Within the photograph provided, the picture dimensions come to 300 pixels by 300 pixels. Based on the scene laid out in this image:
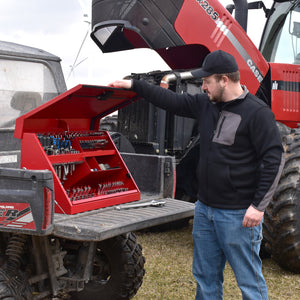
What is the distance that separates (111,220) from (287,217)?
6.73 ft

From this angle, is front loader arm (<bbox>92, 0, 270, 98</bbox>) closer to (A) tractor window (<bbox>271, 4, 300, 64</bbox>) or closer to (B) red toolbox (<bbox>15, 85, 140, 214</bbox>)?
(A) tractor window (<bbox>271, 4, 300, 64</bbox>)

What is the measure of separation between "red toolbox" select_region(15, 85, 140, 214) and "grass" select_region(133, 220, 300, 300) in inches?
43.1

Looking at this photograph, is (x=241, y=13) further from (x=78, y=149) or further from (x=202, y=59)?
(x=78, y=149)

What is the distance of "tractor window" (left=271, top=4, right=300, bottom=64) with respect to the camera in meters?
5.07

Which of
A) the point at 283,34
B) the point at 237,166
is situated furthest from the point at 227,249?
the point at 283,34

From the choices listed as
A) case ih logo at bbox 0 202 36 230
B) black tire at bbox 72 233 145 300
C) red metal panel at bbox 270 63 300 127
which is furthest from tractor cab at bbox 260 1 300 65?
case ih logo at bbox 0 202 36 230

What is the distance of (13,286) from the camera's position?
8.86 feet

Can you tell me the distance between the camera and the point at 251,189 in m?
2.66

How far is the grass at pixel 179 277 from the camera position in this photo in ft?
13.0

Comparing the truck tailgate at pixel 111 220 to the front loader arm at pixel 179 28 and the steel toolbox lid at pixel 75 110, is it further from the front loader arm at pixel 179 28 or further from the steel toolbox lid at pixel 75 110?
the front loader arm at pixel 179 28

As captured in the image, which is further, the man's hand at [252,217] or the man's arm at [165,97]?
the man's arm at [165,97]

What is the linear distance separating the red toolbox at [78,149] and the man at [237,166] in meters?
0.73

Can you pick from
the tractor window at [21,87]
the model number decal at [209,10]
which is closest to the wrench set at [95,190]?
the tractor window at [21,87]

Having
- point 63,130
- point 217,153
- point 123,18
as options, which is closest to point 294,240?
point 217,153
